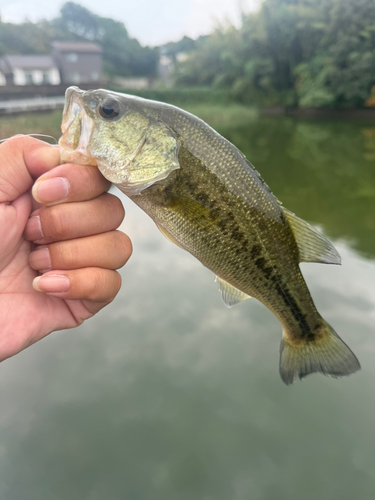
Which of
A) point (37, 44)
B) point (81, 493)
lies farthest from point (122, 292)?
point (37, 44)

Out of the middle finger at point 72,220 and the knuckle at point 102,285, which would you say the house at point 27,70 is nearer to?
the middle finger at point 72,220

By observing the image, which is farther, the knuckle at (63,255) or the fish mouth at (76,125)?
the knuckle at (63,255)

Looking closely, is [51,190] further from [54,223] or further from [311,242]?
[311,242]

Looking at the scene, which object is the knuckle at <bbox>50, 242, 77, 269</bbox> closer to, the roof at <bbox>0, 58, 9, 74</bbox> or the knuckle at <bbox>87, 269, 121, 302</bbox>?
the knuckle at <bbox>87, 269, 121, 302</bbox>

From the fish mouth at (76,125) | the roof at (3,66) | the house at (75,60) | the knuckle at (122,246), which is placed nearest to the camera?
the fish mouth at (76,125)

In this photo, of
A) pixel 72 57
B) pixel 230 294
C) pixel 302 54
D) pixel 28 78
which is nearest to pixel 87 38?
pixel 72 57

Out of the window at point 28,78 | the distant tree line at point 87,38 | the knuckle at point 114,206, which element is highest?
the distant tree line at point 87,38

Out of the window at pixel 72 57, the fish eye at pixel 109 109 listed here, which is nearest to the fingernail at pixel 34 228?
the fish eye at pixel 109 109
